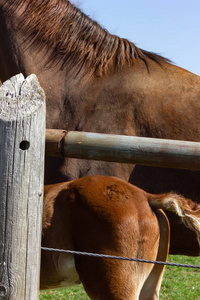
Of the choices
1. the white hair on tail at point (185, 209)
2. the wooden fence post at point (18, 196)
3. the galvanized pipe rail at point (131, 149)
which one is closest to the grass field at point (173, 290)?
the white hair on tail at point (185, 209)

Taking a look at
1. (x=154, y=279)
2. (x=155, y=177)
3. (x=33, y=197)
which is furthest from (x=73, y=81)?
(x=33, y=197)

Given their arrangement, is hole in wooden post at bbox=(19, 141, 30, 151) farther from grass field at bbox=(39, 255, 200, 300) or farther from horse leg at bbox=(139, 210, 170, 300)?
grass field at bbox=(39, 255, 200, 300)

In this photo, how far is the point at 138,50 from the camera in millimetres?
3184

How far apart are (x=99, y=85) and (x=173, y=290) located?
275 cm

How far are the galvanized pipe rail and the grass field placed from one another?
303 cm

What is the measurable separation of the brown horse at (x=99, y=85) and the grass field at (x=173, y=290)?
6.29 feet

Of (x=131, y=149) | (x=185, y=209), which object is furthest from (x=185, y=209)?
(x=131, y=149)

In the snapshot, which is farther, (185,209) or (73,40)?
(73,40)

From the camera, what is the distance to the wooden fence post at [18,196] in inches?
54.4

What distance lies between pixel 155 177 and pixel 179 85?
70 cm

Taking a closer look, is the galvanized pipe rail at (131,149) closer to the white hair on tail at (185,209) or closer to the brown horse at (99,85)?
the white hair on tail at (185,209)

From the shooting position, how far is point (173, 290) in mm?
4648

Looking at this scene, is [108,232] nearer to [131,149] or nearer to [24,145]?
[131,149]

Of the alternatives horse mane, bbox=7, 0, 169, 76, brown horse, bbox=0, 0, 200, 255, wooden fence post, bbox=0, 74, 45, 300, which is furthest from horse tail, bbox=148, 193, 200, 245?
horse mane, bbox=7, 0, 169, 76
